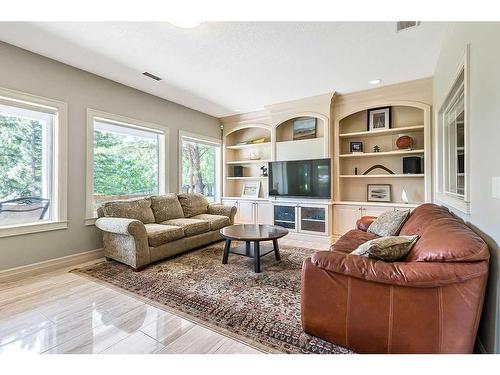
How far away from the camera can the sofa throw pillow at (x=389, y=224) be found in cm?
263

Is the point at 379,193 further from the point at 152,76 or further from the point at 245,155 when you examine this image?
the point at 152,76

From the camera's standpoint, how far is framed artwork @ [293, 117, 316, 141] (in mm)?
4879

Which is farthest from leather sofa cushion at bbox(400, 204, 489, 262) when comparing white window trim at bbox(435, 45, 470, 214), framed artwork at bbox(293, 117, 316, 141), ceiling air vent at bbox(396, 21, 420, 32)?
framed artwork at bbox(293, 117, 316, 141)

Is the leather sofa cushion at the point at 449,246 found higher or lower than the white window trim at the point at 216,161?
lower

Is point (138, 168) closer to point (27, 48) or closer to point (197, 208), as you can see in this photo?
point (197, 208)

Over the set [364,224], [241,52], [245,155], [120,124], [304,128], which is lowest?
[364,224]

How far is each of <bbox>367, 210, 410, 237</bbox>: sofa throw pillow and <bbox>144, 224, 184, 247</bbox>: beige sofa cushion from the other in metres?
2.52

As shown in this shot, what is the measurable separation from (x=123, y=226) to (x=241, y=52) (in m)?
2.49

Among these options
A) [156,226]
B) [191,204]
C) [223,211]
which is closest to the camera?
[156,226]

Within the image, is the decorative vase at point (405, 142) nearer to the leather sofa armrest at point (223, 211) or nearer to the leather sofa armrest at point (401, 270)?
the leather sofa armrest at point (223, 211)

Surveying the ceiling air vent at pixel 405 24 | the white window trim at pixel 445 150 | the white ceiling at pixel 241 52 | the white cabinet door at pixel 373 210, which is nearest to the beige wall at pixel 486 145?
the white window trim at pixel 445 150

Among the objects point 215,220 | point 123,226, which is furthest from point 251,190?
point 123,226

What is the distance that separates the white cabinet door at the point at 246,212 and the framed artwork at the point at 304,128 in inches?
67.2

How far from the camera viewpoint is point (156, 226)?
348cm
